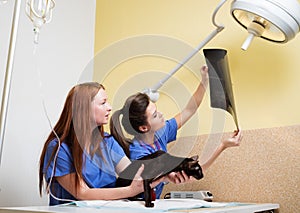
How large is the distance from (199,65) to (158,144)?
0.36m

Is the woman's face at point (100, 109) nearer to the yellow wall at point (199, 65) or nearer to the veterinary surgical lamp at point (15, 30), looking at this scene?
the yellow wall at point (199, 65)

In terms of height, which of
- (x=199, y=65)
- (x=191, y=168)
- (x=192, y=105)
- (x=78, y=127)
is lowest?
(x=191, y=168)

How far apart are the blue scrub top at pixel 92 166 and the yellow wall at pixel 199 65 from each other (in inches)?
5.9

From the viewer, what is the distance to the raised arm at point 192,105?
131 cm

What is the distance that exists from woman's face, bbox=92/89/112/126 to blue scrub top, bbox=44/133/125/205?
7 centimetres

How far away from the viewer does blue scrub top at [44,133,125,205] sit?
3.17 ft

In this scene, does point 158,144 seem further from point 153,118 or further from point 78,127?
point 78,127

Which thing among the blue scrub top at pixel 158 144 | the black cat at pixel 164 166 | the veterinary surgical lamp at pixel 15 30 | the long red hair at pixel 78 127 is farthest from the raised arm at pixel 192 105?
the veterinary surgical lamp at pixel 15 30

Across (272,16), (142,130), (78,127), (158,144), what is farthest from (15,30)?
(272,16)

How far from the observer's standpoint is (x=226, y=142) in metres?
1.14

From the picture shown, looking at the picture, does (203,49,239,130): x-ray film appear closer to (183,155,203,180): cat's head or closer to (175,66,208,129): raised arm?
(175,66,208,129): raised arm

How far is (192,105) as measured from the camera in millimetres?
1326

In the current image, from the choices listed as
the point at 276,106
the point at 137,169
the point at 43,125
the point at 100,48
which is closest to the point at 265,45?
the point at 276,106

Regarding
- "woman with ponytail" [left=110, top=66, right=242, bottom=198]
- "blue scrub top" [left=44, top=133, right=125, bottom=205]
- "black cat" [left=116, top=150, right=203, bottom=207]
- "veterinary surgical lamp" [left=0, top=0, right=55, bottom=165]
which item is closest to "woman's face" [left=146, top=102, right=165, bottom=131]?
"woman with ponytail" [left=110, top=66, right=242, bottom=198]
